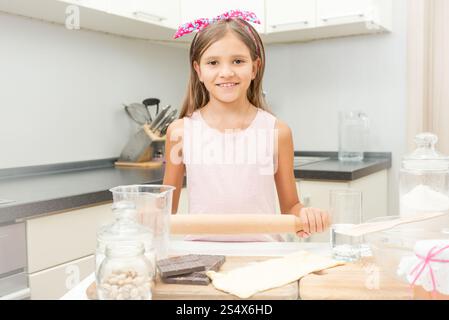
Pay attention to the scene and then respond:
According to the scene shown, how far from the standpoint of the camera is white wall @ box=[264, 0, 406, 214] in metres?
2.43

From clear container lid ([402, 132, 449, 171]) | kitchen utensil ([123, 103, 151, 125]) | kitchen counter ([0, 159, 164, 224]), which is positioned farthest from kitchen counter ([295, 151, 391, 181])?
clear container lid ([402, 132, 449, 171])

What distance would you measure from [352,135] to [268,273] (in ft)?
6.40

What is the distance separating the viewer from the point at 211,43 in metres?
1.06

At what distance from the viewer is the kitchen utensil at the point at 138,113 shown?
229 cm

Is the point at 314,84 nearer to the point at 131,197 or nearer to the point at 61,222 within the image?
the point at 61,222

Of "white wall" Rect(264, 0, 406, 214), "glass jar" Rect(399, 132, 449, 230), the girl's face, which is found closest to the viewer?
"glass jar" Rect(399, 132, 449, 230)

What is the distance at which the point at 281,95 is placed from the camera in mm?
2766

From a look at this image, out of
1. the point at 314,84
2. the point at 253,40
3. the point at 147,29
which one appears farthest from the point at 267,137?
the point at 314,84

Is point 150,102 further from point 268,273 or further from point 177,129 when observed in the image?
point 268,273

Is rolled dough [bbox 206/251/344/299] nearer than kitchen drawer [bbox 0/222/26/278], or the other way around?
rolled dough [bbox 206/251/344/299]

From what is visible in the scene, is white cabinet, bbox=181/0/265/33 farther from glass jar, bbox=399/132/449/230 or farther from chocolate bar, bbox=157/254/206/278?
chocolate bar, bbox=157/254/206/278

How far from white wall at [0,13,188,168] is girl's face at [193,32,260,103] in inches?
39.9

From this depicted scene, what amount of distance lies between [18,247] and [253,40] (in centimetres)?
79

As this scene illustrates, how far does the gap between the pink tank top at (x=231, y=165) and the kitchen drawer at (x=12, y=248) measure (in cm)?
→ 45
